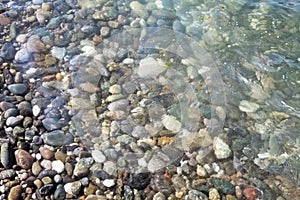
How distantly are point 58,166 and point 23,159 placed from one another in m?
0.23

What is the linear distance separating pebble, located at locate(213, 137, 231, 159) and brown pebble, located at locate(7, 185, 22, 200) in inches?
49.2

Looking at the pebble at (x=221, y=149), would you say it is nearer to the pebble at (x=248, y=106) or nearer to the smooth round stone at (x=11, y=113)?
the pebble at (x=248, y=106)

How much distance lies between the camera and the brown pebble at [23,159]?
2.43m

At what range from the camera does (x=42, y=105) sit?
279 centimetres

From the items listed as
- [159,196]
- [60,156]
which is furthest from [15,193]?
[159,196]

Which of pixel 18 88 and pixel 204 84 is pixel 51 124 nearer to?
pixel 18 88

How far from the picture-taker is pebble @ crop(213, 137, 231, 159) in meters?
2.52

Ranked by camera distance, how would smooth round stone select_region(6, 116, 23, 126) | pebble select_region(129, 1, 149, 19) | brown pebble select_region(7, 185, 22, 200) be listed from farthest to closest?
pebble select_region(129, 1, 149, 19) < smooth round stone select_region(6, 116, 23, 126) < brown pebble select_region(7, 185, 22, 200)

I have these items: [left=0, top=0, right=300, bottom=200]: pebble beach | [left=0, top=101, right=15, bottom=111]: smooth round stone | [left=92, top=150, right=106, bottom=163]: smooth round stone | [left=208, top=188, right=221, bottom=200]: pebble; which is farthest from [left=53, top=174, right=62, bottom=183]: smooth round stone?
[left=208, top=188, right=221, bottom=200]: pebble

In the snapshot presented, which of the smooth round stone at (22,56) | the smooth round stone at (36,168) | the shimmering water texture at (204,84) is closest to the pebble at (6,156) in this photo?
the smooth round stone at (36,168)

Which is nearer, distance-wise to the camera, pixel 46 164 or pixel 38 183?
pixel 38 183

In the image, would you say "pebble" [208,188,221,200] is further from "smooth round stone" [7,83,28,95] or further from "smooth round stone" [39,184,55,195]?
"smooth round stone" [7,83,28,95]

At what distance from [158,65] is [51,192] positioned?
4.28 ft

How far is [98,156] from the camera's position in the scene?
8.22 ft
